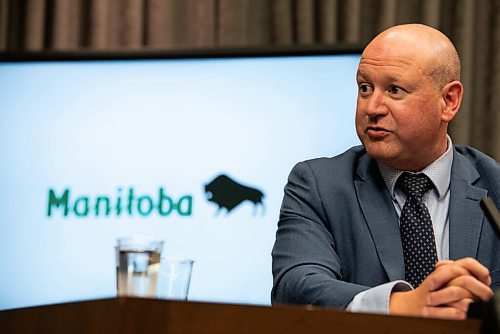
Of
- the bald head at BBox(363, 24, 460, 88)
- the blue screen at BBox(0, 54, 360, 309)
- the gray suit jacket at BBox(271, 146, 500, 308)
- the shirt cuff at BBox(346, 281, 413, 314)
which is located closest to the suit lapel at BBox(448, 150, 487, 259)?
the gray suit jacket at BBox(271, 146, 500, 308)

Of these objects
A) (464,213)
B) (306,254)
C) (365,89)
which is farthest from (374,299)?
(365,89)

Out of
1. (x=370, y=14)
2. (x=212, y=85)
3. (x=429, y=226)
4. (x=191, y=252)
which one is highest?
(x=370, y=14)

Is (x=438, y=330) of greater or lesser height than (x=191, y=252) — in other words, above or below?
above

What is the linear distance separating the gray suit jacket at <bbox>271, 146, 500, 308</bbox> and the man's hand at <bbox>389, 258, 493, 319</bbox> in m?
0.29

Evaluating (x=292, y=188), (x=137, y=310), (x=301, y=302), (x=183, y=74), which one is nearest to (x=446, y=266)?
(x=301, y=302)

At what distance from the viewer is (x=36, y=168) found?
8.82 ft

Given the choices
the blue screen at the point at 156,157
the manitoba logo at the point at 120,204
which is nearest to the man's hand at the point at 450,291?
the blue screen at the point at 156,157

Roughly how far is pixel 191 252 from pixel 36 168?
1.80 ft

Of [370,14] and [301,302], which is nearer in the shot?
[301,302]

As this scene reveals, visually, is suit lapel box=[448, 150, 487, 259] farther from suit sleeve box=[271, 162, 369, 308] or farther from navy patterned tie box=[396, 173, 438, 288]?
suit sleeve box=[271, 162, 369, 308]

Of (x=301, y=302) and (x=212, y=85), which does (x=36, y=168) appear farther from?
(x=301, y=302)

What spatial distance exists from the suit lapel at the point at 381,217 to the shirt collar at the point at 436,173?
0.05ft

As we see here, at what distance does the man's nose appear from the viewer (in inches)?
77.7

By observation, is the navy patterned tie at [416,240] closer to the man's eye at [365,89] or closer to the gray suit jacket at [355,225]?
the gray suit jacket at [355,225]
